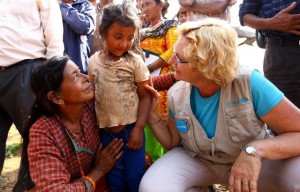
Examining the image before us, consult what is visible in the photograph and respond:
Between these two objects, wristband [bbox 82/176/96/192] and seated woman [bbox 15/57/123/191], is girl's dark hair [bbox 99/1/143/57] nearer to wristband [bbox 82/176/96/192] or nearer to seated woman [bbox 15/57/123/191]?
seated woman [bbox 15/57/123/191]

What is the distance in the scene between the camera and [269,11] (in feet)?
9.90

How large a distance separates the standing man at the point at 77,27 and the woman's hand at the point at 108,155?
123 cm

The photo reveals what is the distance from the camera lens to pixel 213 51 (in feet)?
6.80

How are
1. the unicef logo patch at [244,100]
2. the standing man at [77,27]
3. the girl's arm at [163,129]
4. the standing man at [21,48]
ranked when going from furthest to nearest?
the standing man at [77,27] → the standing man at [21,48] → the girl's arm at [163,129] → the unicef logo patch at [244,100]

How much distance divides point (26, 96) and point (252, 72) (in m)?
1.82

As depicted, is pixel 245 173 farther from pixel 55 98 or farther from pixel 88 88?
pixel 55 98

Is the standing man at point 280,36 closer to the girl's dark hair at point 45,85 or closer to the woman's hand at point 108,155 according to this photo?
the woman's hand at point 108,155

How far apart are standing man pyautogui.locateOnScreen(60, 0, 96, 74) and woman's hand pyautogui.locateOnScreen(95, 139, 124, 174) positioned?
1.23 meters

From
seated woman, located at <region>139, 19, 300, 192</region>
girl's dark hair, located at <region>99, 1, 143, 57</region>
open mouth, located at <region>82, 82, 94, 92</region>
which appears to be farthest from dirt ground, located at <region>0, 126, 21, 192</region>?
girl's dark hair, located at <region>99, 1, 143, 57</region>

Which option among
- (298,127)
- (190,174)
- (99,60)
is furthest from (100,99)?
(298,127)

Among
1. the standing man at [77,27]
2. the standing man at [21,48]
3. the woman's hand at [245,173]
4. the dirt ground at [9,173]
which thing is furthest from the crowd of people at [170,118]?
the dirt ground at [9,173]

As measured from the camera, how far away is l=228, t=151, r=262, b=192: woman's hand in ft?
6.65

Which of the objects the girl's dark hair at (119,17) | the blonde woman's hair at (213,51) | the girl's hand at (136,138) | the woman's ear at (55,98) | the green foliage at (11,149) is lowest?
the green foliage at (11,149)

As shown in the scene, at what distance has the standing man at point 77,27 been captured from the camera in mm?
3412
